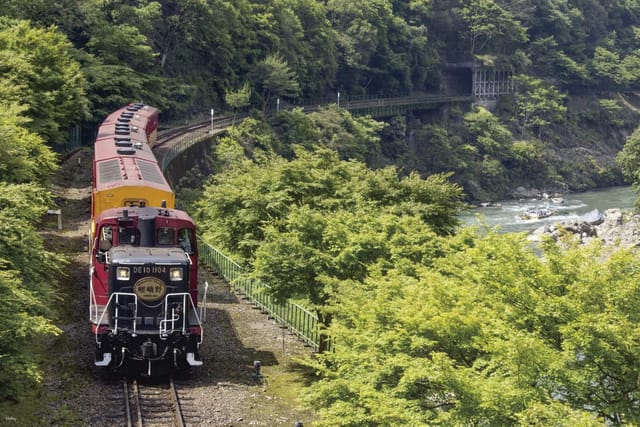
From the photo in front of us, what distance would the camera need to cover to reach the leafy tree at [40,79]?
170ft

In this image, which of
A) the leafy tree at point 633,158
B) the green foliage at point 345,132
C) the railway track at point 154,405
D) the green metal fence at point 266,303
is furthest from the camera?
the green foliage at point 345,132

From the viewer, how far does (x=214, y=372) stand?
30.9 metres

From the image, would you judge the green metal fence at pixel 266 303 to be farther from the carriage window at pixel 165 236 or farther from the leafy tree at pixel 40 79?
the leafy tree at pixel 40 79

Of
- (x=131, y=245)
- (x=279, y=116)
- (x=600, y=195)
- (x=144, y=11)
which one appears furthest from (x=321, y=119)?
(x=131, y=245)

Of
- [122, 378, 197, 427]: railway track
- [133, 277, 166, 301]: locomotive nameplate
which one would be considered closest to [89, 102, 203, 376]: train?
[133, 277, 166, 301]: locomotive nameplate

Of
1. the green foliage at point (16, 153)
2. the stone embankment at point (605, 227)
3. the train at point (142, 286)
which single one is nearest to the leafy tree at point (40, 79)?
the green foliage at point (16, 153)

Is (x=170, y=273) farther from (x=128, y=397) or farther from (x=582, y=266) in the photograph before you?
(x=582, y=266)

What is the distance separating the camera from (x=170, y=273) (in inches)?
1104

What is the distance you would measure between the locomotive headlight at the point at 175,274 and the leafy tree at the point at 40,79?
23.1 meters

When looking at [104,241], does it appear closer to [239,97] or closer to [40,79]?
[40,79]

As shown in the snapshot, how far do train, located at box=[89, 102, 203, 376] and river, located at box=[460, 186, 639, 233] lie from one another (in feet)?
229

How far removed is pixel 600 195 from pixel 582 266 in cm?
10576

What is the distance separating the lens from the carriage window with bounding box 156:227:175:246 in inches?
1158

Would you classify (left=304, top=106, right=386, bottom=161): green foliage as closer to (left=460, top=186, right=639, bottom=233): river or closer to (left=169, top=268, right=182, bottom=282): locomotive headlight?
(left=460, top=186, right=639, bottom=233): river
